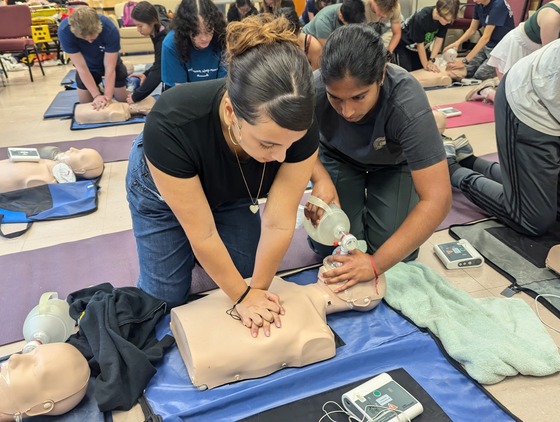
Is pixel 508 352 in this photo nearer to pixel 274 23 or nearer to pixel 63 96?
pixel 274 23

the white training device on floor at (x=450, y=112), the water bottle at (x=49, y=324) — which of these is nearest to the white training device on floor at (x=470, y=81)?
the white training device on floor at (x=450, y=112)

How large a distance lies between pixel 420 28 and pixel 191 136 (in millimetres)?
4026

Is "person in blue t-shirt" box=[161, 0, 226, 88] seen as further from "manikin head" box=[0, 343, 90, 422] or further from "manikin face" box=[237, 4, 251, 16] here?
"manikin face" box=[237, 4, 251, 16]

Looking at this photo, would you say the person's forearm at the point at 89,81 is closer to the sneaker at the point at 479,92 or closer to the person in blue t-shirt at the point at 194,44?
the person in blue t-shirt at the point at 194,44

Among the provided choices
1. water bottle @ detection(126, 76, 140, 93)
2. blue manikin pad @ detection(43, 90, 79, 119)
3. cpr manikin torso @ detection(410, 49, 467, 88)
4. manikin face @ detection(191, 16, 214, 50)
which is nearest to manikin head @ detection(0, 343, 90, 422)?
manikin face @ detection(191, 16, 214, 50)

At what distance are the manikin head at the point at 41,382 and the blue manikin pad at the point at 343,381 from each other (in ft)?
0.72

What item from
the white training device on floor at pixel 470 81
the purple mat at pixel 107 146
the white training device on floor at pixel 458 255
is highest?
the purple mat at pixel 107 146

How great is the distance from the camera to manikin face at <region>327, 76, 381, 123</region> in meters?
1.26

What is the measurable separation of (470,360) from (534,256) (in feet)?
2.54

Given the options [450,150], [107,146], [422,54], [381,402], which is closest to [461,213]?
[450,150]

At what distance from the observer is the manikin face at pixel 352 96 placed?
126 centimetres

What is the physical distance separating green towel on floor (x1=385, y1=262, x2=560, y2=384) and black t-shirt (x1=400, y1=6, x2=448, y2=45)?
350 cm

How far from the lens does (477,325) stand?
4.75 ft

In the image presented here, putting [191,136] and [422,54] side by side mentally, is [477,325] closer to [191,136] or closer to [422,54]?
[191,136]
